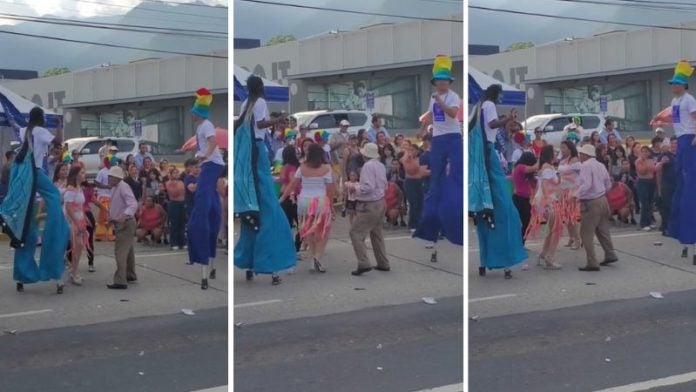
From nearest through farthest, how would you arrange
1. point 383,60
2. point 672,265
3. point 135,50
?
point 135,50, point 383,60, point 672,265

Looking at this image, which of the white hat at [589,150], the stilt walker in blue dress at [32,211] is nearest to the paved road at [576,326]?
the white hat at [589,150]

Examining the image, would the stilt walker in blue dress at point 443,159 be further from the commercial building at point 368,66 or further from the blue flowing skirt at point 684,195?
the blue flowing skirt at point 684,195

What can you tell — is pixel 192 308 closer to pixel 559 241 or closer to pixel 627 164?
pixel 559 241

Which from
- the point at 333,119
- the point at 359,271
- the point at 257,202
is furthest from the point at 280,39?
the point at 359,271

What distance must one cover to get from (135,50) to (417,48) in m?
1.07

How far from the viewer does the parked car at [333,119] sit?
3818 millimetres

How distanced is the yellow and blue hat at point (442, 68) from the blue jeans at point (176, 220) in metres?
1.09

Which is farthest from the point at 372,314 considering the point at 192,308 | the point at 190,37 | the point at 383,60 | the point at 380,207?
the point at 190,37

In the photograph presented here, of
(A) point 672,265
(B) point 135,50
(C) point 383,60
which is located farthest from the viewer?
(A) point 672,265

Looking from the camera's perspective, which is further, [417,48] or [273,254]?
[417,48]

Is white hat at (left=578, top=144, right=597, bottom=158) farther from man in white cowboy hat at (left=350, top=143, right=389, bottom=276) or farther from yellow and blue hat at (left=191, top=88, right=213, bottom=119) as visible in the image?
yellow and blue hat at (left=191, top=88, right=213, bottom=119)

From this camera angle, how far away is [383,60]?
4043mm

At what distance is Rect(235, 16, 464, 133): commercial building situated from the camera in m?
3.83

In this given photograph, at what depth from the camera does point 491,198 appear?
4.19 m
